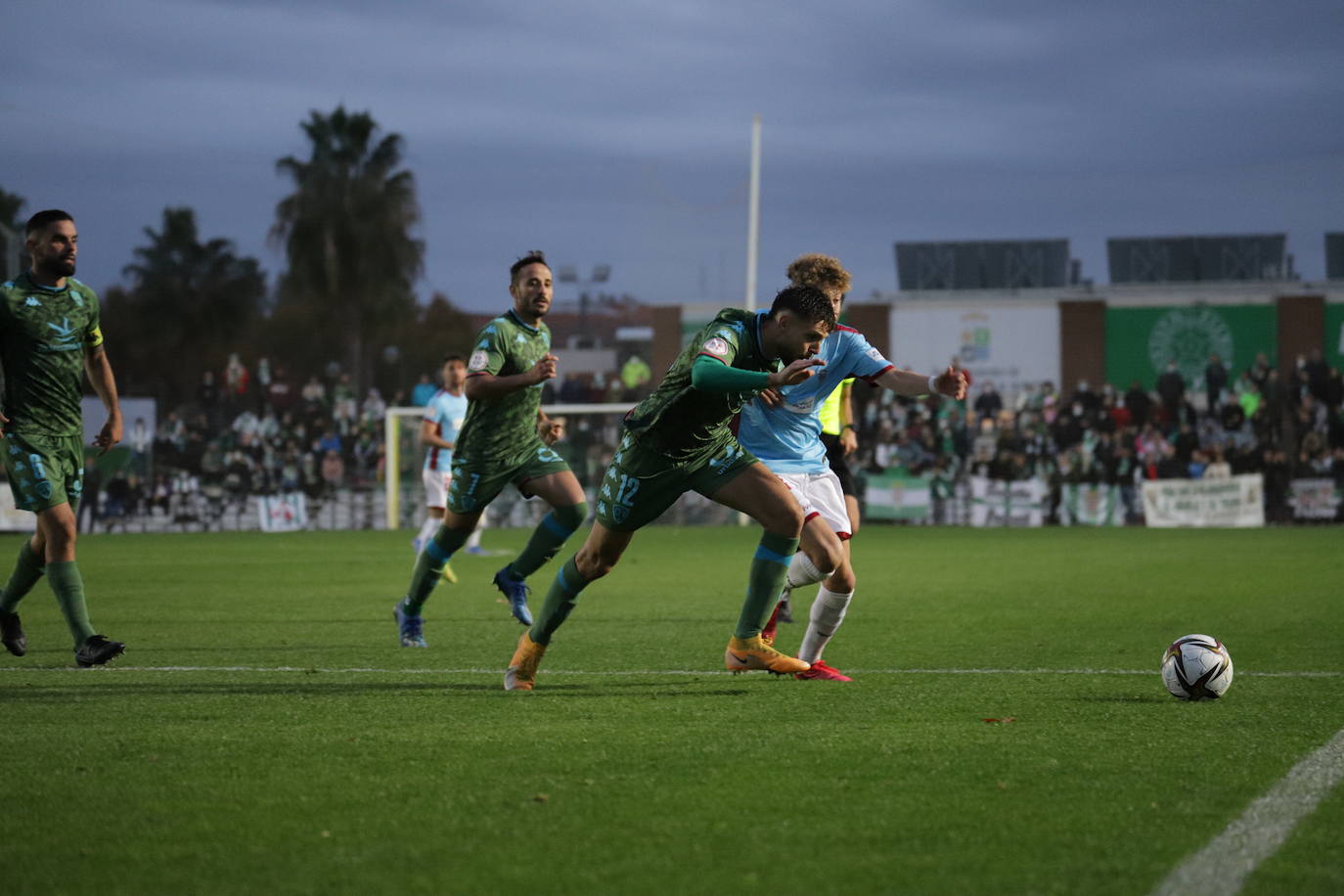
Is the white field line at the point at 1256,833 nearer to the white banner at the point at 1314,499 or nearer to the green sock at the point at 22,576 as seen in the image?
the green sock at the point at 22,576

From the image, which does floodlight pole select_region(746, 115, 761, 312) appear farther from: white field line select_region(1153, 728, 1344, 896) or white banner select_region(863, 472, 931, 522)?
white field line select_region(1153, 728, 1344, 896)

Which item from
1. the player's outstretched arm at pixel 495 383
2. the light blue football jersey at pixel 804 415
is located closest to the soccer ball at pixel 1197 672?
the light blue football jersey at pixel 804 415

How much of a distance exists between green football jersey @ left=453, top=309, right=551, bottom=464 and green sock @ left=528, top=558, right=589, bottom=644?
191 cm

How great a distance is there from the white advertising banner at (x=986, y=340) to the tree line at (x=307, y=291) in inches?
696

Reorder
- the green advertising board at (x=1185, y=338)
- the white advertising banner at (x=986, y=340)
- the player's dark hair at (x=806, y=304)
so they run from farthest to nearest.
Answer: the white advertising banner at (x=986, y=340)
the green advertising board at (x=1185, y=338)
the player's dark hair at (x=806, y=304)

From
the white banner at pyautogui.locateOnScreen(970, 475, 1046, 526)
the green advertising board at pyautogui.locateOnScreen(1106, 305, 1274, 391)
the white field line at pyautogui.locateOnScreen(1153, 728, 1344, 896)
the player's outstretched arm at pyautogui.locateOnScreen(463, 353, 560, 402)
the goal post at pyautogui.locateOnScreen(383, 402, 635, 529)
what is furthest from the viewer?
the green advertising board at pyautogui.locateOnScreen(1106, 305, 1274, 391)

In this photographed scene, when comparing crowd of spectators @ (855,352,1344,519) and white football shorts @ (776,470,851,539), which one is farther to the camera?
crowd of spectators @ (855,352,1344,519)

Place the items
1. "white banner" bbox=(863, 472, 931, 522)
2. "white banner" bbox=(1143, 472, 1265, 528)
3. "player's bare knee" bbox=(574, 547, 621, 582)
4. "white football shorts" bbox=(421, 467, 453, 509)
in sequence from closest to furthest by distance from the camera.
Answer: "player's bare knee" bbox=(574, 547, 621, 582) → "white football shorts" bbox=(421, 467, 453, 509) → "white banner" bbox=(1143, 472, 1265, 528) → "white banner" bbox=(863, 472, 931, 522)

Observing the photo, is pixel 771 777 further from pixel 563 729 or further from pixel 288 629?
pixel 288 629

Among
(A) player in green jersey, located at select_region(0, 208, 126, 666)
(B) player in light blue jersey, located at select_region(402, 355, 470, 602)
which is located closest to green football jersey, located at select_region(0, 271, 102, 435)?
(A) player in green jersey, located at select_region(0, 208, 126, 666)

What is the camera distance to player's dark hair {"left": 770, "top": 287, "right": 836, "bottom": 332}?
262 inches

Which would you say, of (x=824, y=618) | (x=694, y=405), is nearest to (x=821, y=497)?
(x=824, y=618)

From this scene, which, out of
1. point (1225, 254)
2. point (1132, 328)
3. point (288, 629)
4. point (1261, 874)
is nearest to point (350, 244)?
point (1132, 328)

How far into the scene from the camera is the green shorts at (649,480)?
279 inches
